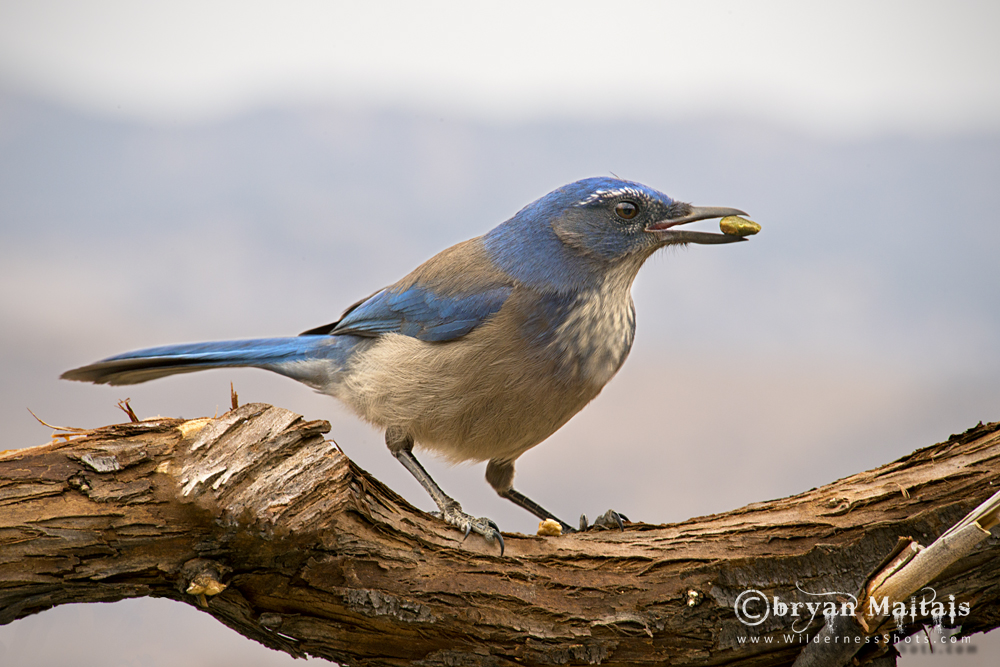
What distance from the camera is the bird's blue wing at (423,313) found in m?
3.42

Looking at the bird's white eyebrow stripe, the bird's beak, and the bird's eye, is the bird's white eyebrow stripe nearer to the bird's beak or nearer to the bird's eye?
the bird's eye

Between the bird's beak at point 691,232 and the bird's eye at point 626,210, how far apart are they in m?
0.10

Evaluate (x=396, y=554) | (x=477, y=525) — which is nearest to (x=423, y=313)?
(x=477, y=525)

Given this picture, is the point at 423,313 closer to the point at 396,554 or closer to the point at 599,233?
the point at 599,233

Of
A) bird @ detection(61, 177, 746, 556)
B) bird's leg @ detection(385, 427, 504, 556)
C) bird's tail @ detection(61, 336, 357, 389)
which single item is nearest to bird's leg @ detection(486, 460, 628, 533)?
bird @ detection(61, 177, 746, 556)

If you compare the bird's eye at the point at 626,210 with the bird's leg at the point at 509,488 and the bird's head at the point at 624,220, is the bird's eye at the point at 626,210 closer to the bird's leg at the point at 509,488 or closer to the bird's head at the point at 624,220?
the bird's head at the point at 624,220

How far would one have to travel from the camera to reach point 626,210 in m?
3.57

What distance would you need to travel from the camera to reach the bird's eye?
3568 millimetres

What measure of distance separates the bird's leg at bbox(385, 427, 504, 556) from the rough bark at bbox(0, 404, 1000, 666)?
0.21 feet

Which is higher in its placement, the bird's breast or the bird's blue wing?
the bird's blue wing

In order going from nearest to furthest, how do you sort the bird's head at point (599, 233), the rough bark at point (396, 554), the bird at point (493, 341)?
the rough bark at point (396, 554), the bird at point (493, 341), the bird's head at point (599, 233)

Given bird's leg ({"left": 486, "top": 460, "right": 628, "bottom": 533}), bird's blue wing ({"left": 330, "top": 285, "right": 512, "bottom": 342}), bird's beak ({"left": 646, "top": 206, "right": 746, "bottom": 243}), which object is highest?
bird's beak ({"left": 646, "top": 206, "right": 746, "bottom": 243})

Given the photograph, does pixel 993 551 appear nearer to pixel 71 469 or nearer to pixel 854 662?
pixel 854 662

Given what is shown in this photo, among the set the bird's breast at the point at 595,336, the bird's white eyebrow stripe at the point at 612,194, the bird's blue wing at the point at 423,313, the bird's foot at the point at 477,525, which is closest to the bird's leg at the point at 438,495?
Result: the bird's foot at the point at 477,525
